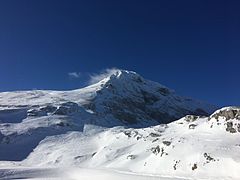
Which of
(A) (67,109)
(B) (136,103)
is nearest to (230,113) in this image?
(A) (67,109)

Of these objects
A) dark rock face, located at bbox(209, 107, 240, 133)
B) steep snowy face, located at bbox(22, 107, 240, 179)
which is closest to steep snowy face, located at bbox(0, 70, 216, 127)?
steep snowy face, located at bbox(22, 107, 240, 179)

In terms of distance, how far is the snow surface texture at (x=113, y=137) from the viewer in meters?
45.7

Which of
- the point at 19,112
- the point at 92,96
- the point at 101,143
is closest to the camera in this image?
the point at 101,143

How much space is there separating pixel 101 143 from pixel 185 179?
1859 inches

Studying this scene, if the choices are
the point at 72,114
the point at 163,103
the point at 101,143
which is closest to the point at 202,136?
the point at 101,143

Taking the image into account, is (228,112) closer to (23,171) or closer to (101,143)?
(23,171)

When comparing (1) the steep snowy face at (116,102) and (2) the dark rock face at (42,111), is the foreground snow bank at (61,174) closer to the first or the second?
(1) the steep snowy face at (116,102)

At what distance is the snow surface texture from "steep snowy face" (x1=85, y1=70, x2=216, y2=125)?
57 cm

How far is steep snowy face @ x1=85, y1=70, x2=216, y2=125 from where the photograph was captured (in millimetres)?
139887

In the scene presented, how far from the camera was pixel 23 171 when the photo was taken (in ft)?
160

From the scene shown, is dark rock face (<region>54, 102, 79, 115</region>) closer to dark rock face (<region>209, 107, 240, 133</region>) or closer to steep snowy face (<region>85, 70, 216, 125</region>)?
steep snowy face (<region>85, 70, 216, 125</region>)

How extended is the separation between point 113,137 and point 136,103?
278ft


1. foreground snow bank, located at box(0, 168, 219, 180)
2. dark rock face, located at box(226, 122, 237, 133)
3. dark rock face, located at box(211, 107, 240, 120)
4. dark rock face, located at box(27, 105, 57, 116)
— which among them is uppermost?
dark rock face, located at box(27, 105, 57, 116)

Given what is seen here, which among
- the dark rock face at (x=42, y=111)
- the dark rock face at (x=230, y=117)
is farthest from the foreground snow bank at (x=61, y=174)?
the dark rock face at (x=42, y=111)
